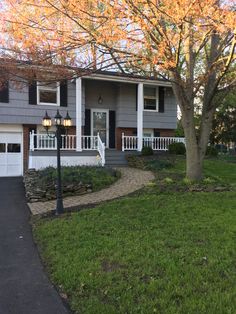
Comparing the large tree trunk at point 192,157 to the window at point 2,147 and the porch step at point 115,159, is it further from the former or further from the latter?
the window at point 2,147

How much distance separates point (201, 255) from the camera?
577cm

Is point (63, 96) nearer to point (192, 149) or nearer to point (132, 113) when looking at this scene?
point (132, 113)

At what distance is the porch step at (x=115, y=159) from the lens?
19.4m

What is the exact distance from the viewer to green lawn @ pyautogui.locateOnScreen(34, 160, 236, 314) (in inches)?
171

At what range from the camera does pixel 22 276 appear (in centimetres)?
560

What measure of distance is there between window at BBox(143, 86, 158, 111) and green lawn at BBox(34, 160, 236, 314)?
13874mm

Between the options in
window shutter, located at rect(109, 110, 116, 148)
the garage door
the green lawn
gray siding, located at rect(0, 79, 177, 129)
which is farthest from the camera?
window shutter, located at rect(109, 110, 116, 148)

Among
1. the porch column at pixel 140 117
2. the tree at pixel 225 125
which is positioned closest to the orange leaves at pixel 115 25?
the porch column at pixel 140 117

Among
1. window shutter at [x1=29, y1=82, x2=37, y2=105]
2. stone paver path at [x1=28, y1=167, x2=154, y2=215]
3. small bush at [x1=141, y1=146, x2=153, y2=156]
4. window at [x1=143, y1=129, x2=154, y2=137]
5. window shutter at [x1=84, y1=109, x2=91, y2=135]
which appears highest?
window shutter at [x1=29, y1=82, x2=37, y2=105]

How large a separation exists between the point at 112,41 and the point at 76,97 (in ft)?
34.3

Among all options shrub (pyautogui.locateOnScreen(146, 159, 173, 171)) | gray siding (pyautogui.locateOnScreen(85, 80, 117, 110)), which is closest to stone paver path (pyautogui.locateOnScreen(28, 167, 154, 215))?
shrub (pyautogui.locateOnScreen(146, 159, 173, 171))

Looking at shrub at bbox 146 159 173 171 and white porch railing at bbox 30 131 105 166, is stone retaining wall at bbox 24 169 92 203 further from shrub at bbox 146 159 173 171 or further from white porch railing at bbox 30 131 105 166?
white porch railing at bbox 30 131 105 166

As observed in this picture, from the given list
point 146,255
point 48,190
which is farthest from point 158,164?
point 146,255

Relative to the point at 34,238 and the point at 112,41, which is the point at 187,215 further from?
the point at 112,41
